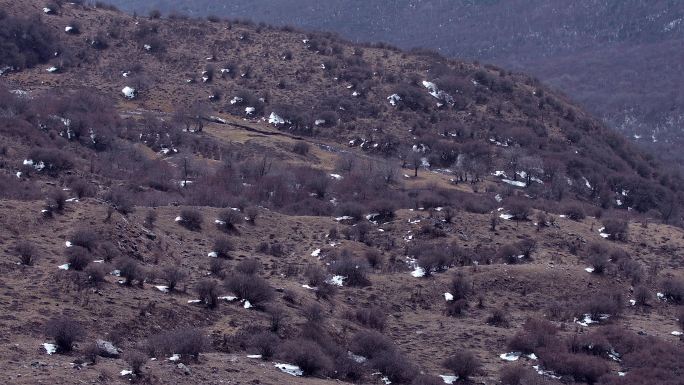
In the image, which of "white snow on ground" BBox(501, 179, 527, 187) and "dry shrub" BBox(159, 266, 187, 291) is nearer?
"dry shrub" BBox(159, 266, 187, 291)

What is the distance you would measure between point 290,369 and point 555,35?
164 meters

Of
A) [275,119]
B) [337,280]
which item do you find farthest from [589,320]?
[275,119]

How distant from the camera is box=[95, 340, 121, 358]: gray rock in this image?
21.6 meters

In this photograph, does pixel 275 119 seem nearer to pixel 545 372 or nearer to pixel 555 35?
pixel 545 372

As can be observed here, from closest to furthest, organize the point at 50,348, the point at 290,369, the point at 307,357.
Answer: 1. the point at 50,348
2. the point at 290,369
3. the point at 307,357

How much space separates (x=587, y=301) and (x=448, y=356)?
7815 mm

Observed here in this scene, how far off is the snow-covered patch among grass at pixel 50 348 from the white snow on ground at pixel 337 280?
491 inches

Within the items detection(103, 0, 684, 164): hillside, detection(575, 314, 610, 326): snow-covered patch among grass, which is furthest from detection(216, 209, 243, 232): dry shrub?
detection(103, 0, 684, 164): hillside

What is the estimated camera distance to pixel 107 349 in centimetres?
2180

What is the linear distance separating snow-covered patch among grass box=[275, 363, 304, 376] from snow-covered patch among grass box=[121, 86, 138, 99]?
163ft

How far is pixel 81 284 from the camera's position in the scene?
25016 mm

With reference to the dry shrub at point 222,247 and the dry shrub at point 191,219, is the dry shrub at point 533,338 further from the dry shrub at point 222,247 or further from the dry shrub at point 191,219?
the dry shrub at point 191,219

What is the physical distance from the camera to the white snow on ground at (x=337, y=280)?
32438mm

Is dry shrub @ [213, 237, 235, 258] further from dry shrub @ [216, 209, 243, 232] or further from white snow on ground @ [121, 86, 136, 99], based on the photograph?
white snow on ground @ [121, 86, 136, 99]
